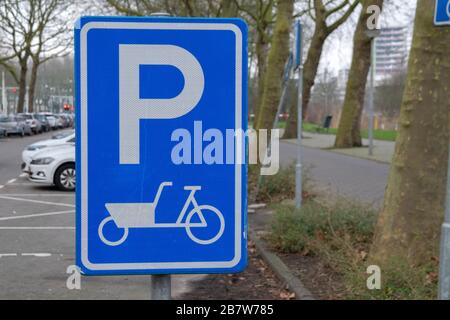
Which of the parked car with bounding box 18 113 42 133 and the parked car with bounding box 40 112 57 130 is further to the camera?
the parked car with bounding box 40 112 57 130

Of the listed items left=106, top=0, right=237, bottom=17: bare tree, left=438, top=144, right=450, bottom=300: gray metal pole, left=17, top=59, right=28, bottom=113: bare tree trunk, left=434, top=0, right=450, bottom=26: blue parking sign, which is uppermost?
left=106, top=0, right=237, bottom=17: bare tree

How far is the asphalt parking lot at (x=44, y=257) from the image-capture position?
5512 mm

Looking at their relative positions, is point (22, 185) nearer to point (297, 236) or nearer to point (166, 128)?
point (297, 236)

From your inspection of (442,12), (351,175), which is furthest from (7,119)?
(442,12)

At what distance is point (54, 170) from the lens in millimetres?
13891

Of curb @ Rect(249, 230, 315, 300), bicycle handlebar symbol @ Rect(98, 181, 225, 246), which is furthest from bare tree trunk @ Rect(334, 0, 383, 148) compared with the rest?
bicycle handlebar symbol @ Rect(98, 181, 225, 246)

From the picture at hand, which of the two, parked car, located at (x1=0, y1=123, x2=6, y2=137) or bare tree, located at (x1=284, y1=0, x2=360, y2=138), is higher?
bare tree, located at (x1=284, y1=0, x2=360, y2=138)

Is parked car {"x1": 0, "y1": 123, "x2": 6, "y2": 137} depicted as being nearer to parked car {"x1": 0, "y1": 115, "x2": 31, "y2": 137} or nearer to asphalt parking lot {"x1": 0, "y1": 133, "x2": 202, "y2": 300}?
parked car {"x1": 0, "y1": 115, "x2": 31, "y2": 137}

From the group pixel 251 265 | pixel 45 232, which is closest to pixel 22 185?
pixel 45 232

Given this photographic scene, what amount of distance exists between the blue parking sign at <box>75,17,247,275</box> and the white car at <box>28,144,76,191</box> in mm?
12456

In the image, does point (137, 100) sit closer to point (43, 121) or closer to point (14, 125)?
point (14, 125)

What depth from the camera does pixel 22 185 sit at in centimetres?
1464

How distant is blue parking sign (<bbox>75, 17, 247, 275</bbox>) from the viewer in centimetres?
168

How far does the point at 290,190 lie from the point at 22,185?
714cm
